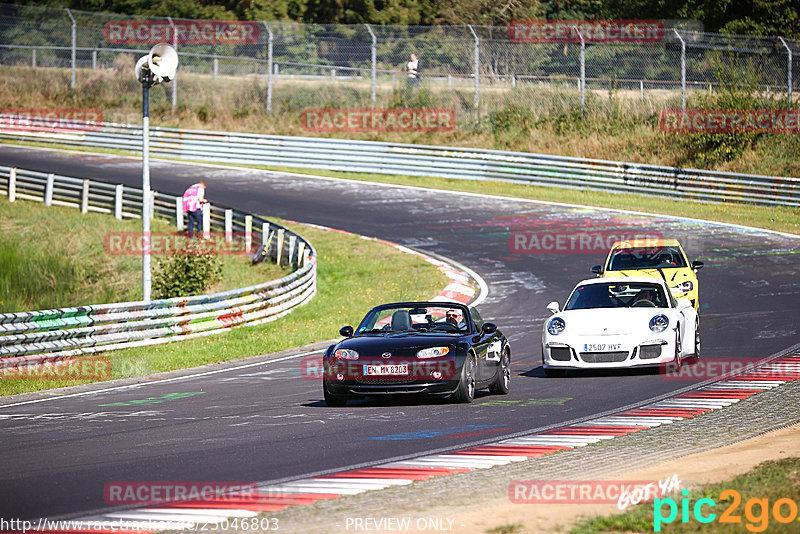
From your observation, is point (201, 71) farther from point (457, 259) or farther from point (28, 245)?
point (457, 259)

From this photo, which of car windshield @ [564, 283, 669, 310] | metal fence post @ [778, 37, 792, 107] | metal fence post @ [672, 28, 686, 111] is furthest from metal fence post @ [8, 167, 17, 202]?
car windshield @ [564, 283, 669, 310]

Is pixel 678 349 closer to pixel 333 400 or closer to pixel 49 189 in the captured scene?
pixel 333 400

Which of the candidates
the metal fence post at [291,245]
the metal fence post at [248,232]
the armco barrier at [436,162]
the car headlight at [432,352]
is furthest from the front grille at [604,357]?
the armco barrier at [436,162]

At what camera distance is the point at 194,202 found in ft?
95.9

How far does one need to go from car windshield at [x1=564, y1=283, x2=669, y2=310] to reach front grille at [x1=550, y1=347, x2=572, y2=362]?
1070 millimetres

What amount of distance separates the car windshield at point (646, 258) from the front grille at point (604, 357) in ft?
18.7

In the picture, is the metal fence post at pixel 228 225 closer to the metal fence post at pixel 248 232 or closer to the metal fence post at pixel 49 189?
the metal fence post at pixel 248 232

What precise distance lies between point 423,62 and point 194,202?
53.6 ft

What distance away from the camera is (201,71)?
47969 mm

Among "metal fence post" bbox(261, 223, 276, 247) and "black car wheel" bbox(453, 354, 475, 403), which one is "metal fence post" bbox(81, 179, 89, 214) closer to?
"metal fence post" bbox(261, 223, 276, 247)

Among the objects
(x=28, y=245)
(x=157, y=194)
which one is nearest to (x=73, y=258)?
(x=28, y=245)

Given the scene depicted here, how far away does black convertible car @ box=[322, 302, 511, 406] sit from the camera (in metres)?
11.9

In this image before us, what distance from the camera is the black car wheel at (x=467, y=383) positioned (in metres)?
12.0

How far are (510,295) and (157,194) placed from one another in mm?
13731
